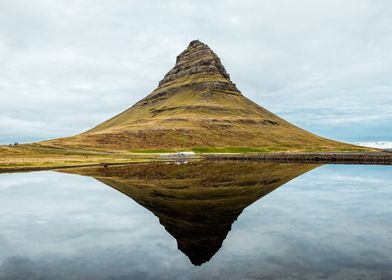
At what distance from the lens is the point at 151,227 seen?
78.9 ft

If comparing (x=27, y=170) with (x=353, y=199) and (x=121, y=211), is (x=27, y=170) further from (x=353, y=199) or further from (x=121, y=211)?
(x=353, y=199)

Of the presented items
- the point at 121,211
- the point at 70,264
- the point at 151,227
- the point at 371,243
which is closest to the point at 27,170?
the point at 121,211

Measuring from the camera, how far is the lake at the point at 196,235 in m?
15.5

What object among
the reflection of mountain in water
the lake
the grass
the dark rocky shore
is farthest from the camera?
the dark rocky shore

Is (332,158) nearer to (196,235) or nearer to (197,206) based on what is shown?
(197,206)

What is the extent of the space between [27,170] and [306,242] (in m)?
70.2

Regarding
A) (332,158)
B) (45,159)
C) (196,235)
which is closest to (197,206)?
(196,235)

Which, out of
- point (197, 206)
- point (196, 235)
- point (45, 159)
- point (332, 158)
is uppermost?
point (332, 158)

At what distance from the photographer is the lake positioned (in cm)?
1548

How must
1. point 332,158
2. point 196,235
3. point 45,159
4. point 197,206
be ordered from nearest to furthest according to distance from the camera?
point 196,235
point 197,206
point 45,159
point 332,158

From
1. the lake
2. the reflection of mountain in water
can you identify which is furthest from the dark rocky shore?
the lake

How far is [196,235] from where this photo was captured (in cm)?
2092

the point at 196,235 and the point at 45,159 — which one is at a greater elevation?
the point at 45,159

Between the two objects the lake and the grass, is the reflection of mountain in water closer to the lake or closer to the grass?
the lake
